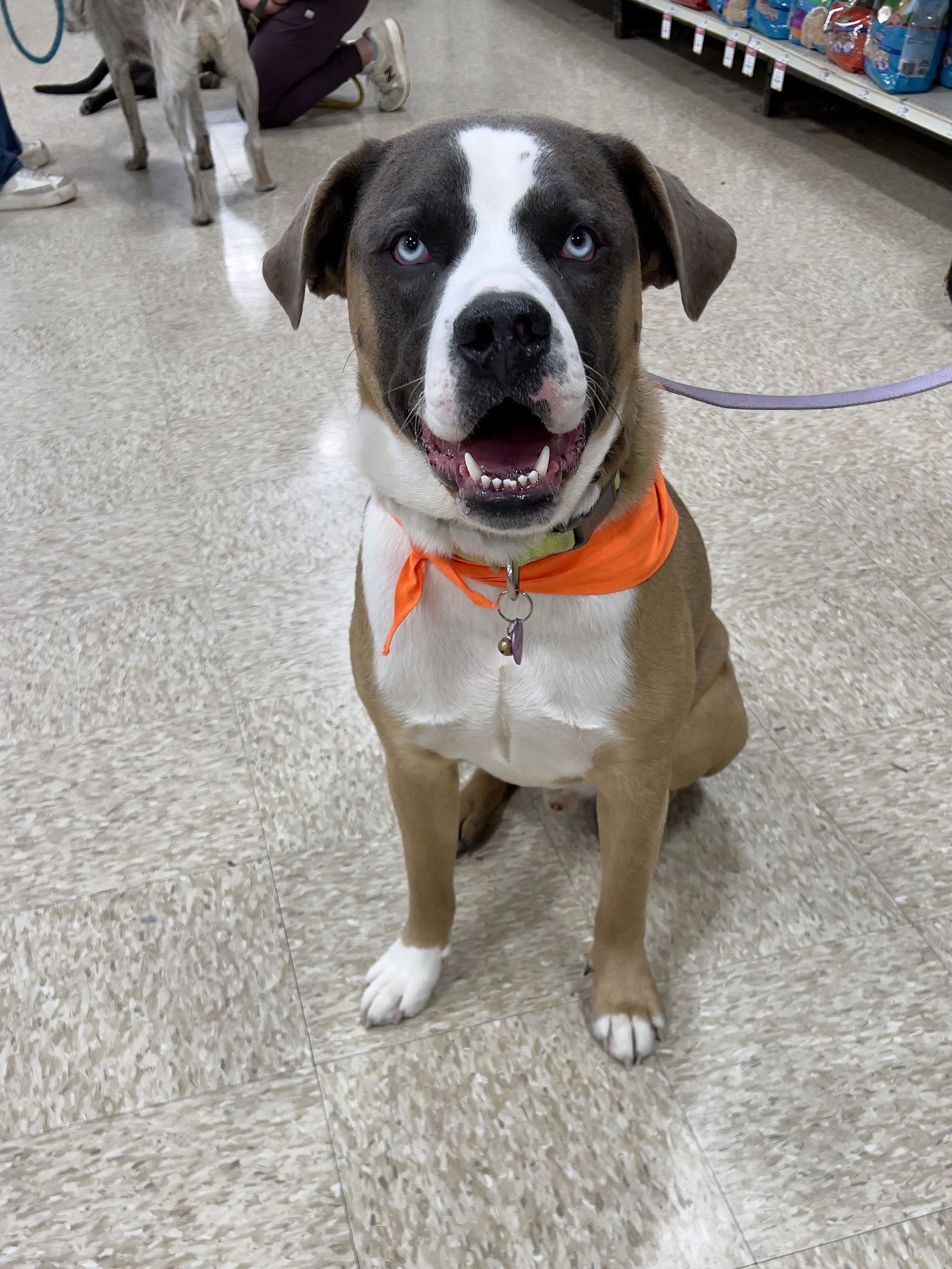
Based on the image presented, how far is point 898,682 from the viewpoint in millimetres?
1998

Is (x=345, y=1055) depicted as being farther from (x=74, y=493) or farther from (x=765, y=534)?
(x=74, y=493)

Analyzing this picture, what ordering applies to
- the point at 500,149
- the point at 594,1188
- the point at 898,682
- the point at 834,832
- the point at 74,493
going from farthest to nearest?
the point at 74,493 < the point at 898,682 < the point at 834,832 < the point at 594,1188 < the point at 500,149

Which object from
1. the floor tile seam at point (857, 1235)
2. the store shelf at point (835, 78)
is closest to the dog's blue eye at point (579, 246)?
the floor tile seam at point (857, 1235)

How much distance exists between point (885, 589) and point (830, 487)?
378 millimetres

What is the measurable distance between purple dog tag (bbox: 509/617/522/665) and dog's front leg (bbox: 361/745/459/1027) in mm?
197

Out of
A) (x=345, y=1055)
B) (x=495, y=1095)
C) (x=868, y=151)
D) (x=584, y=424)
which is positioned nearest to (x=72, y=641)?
(x=345, y=1055)

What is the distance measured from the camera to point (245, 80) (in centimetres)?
409

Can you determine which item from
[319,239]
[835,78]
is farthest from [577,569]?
[835,78]

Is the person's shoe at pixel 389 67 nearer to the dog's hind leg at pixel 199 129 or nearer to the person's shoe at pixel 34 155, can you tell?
the dog's hind leg at pixel 199 129

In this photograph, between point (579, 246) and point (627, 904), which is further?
point (627, 904)

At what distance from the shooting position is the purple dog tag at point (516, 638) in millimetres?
1218

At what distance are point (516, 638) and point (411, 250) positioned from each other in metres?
0.43

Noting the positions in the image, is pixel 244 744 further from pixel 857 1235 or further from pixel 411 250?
pixel 857 1235

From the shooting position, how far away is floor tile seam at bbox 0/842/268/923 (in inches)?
66.3
